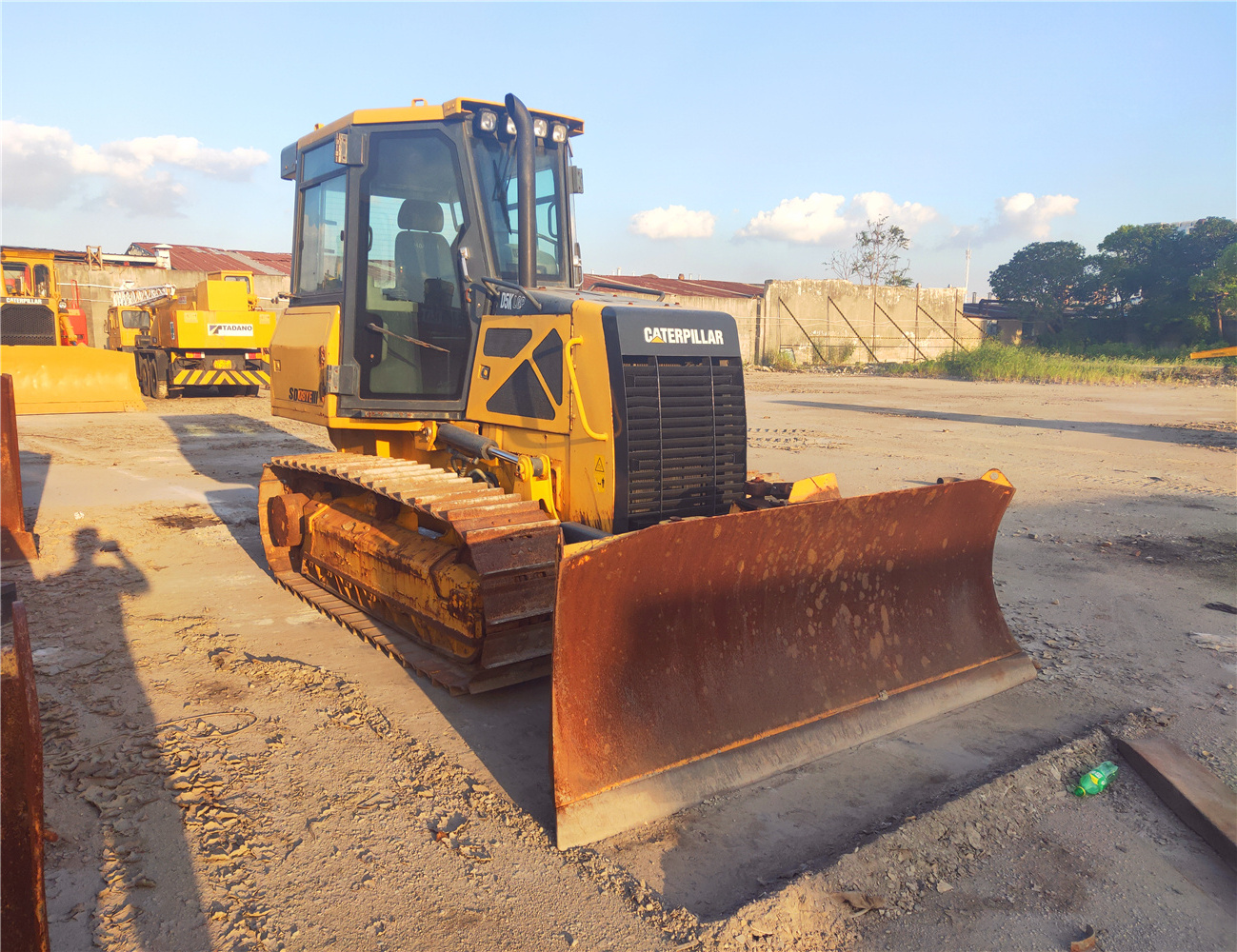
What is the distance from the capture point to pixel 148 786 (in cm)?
316

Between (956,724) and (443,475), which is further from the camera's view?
(443,475)

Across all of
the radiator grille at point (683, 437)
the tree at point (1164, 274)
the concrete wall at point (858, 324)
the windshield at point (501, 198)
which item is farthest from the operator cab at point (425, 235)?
the tree at point (1164, 274)

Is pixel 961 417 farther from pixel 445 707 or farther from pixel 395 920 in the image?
pixel 395 920

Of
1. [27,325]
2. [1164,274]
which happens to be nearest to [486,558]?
[27,325]

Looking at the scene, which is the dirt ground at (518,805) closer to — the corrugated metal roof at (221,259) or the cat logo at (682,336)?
the cat logo at (682,336)

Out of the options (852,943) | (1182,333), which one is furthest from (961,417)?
(1182,333)

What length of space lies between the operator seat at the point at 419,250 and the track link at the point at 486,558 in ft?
3.62

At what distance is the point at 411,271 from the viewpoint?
508cm

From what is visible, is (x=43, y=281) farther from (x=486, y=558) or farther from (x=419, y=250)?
(x=486, y=558)

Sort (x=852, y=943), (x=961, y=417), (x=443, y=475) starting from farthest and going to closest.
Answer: (x=961, y=417), (x=443, y=475), (x=852, y=943)

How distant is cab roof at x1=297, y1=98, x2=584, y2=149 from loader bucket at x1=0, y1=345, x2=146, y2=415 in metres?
11.7

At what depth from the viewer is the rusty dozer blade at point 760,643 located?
3047mm

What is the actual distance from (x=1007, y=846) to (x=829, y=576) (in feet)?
4.23

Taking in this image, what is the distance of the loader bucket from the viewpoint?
1446 cm
